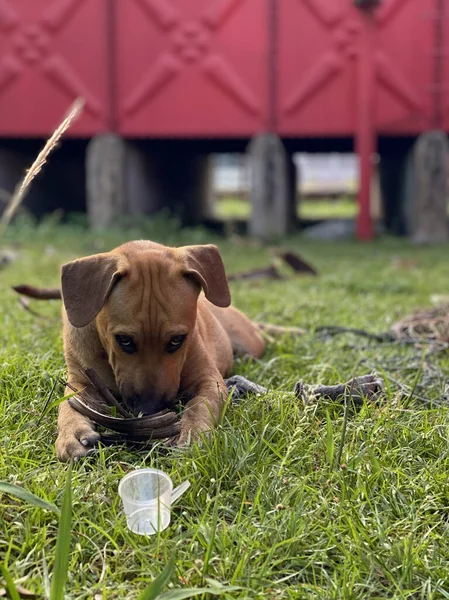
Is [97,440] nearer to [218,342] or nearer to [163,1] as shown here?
[218,342]

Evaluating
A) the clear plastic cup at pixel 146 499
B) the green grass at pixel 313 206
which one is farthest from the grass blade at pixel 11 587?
the green grass at pixel 313 206

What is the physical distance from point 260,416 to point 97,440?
2.31 ft

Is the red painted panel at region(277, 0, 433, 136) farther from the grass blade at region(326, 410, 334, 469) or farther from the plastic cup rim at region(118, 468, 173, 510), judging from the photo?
the plastic cup rim at region(118, 468, 173, 510)

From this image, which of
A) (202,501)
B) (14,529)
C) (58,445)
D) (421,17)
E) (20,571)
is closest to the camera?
(20,571)

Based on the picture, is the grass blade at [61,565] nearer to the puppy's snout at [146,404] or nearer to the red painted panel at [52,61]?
the puppy's snout at [146,404]

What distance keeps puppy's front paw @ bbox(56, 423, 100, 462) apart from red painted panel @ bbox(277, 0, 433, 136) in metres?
9.65

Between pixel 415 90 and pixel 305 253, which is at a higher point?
pixel 415 90

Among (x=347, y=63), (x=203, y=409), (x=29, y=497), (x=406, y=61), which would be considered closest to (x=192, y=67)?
(x=347, y=63)

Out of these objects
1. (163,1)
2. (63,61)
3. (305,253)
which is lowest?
(305,253)

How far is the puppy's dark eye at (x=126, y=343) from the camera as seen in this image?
10.2ft

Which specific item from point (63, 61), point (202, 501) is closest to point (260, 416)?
point (202, 501)

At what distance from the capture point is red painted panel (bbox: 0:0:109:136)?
11953 millimetres

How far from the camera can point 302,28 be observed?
37.9ft

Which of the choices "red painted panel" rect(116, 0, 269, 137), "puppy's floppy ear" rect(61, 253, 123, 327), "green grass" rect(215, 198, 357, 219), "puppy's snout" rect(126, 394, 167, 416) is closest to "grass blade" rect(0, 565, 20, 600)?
"puppy's snout" rect(126, 394, 167, 416)
